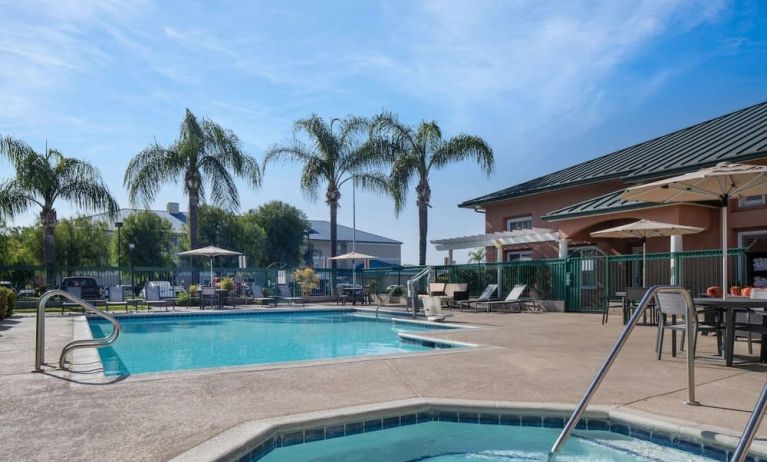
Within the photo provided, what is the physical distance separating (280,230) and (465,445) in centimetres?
4732

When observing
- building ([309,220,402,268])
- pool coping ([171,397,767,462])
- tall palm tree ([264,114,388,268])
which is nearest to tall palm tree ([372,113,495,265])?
tall palm tree ([264,114,388,268])

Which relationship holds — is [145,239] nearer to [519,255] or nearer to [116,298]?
[116,298]

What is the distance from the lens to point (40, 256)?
3497 cm

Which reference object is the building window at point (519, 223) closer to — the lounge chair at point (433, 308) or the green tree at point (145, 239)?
the lounge chair at point (433, 308)

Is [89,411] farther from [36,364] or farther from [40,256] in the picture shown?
[40,256]

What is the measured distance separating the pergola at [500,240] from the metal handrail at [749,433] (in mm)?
17292

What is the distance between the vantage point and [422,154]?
25.7 metres

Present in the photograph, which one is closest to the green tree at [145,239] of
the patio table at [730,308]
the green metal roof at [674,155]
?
the green metal roof at [674,155]

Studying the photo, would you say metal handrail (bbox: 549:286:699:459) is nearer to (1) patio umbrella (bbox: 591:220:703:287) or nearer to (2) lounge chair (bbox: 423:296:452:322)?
(1) patio umbrella (bbox: 591:220:703:287)

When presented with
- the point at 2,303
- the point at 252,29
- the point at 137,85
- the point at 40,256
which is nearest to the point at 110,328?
the point at 2,303

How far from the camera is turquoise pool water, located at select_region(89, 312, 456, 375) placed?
10234 millimetres

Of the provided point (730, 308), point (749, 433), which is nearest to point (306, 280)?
point (730, 308)

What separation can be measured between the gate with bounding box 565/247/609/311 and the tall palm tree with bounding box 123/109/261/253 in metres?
15.1

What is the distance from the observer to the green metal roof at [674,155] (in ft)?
52.3
